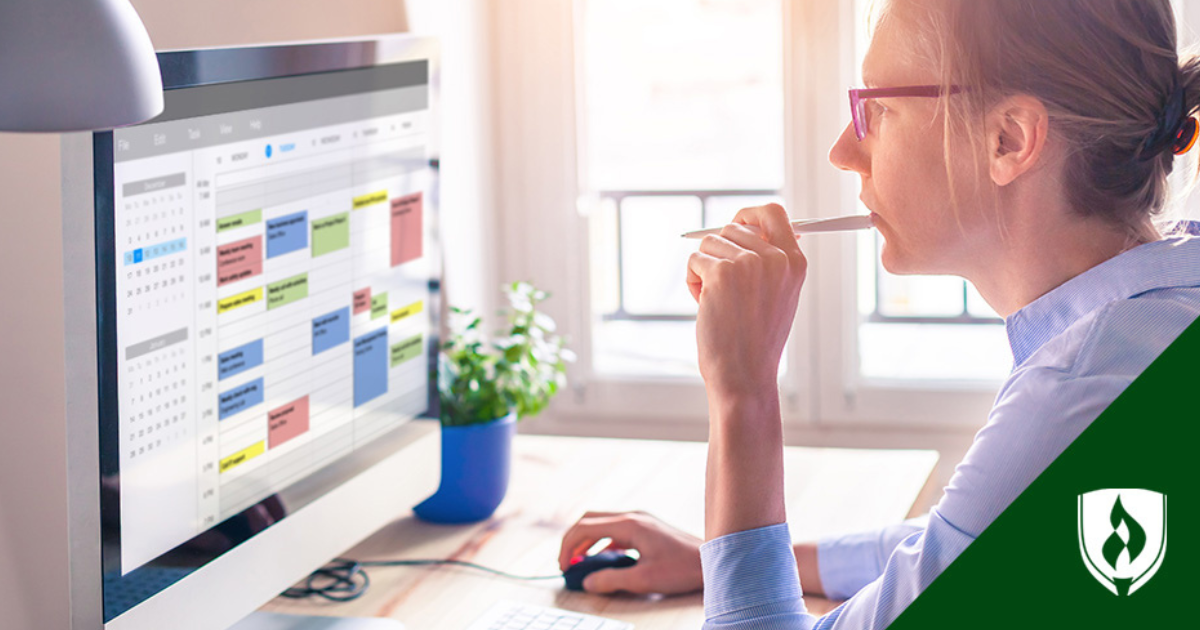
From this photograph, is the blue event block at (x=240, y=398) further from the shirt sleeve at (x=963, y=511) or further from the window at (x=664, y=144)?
the window at (x=664, y=144)

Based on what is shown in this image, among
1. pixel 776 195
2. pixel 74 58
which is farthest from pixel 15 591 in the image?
pixel 776 195

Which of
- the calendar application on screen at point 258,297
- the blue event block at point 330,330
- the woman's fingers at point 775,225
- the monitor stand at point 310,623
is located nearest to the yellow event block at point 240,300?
the calendar application on screen at point 258,297

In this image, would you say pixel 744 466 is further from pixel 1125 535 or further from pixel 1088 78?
pixel 1088 78

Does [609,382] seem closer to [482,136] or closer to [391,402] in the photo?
[482,136]

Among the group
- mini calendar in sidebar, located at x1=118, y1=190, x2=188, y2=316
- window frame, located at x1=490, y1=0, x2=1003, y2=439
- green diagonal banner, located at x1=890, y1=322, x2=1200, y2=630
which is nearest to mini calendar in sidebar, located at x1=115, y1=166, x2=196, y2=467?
mini calendar in sidebar, located at x1=118, y1=190, x2=188, y2=316

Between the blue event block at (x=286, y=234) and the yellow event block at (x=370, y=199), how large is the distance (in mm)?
102

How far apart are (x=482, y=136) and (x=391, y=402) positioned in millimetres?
1394

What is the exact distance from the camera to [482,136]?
2.66 m

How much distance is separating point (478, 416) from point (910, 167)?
715 mm

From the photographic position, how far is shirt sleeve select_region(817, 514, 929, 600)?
1.29m

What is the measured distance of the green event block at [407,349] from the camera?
1351 mm

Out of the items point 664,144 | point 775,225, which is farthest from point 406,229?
point 664,144

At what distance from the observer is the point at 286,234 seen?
111 centimetres

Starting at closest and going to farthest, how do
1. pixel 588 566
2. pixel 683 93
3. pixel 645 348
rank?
pixel 588 566
pixel 683 93
pixel 645 348
